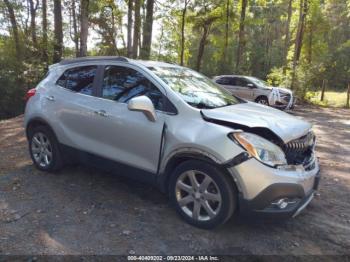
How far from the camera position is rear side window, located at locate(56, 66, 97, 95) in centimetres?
505

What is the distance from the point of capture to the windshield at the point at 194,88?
14.3 feet

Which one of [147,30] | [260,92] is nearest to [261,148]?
[260,92]

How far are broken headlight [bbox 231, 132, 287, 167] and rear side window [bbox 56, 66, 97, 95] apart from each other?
2340mm

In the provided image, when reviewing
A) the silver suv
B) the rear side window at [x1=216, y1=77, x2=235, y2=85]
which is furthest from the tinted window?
the rear side window at [x1=216, y1=77, x2=235, y2=85]

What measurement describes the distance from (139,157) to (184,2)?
2177cm

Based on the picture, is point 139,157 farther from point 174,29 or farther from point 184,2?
point 174,29

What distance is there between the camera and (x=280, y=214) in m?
3.63

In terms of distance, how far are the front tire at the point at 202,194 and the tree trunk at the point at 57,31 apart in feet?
50.3

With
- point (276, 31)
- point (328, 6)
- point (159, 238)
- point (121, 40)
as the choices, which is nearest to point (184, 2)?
point (121, 40)

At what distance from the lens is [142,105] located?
13.1 ft

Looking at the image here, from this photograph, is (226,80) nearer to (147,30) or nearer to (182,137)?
(147,30)

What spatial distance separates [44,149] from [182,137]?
272cm

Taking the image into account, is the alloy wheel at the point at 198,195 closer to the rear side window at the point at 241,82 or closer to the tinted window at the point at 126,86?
the tinted window at the point at 126,86

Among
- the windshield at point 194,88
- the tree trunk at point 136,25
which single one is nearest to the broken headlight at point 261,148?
the windshield at point 194,88
